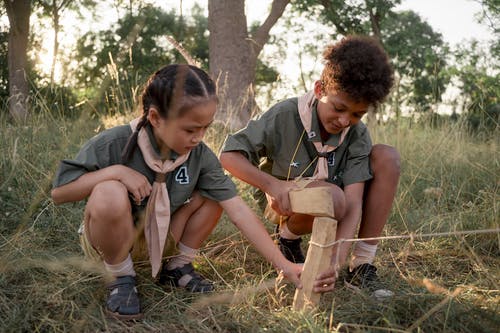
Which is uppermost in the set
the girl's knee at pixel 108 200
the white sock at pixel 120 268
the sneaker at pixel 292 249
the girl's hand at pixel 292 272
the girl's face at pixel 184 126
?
the girl's face at pixel 184 126

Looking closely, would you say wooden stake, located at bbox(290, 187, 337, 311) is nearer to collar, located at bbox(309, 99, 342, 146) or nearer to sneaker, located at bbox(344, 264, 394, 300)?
sneaker, located at bbox(344, 264, 394, 300)

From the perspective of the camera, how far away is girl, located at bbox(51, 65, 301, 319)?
1.96 m

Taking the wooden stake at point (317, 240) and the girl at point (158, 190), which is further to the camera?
the girl at point (158, 190)

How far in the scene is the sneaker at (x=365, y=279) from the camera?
7.46 ft

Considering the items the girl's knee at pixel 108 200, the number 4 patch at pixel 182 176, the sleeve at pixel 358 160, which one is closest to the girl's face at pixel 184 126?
the number 4 patch at pixel 182 176

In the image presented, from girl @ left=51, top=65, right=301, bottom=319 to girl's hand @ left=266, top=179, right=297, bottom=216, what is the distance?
0.14 metres

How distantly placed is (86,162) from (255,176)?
69 centimetres

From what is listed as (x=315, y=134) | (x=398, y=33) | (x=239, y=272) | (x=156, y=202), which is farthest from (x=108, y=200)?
(x=398, y=33)

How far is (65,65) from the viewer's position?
24.3ft

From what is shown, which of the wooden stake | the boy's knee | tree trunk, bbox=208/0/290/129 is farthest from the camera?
tree trunk, bbox=208/0/290/129

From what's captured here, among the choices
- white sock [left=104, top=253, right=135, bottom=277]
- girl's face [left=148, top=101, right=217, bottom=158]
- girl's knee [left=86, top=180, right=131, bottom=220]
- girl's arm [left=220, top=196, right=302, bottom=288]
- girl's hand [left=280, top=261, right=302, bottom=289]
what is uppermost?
girl's face [left=148, top=101, right=217, bottom=158]

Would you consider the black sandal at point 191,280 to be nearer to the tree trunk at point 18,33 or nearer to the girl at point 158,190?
the girl at point 158,190

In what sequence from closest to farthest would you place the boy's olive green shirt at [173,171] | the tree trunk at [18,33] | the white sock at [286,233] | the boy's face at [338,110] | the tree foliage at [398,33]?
the boy's olive green shirt at [173,171]
the boy's face at [338,110]
the white sock at [286,233]
the tree trunk at [18,33]
the tree foliage at [398,33]

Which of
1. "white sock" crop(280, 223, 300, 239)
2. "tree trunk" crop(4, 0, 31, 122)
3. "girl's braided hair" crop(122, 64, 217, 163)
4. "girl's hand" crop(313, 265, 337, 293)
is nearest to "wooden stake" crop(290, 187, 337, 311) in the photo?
"girl's hand" crop(313, 265, 337, 293)
